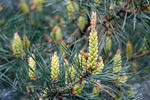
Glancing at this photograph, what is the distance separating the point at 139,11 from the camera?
2.27ft

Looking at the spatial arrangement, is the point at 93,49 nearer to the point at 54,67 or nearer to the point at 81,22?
the point at 54,67

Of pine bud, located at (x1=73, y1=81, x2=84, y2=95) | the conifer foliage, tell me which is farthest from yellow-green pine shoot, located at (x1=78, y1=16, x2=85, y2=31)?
pine bud, located at (x1=73, y1=81, x2=84, y2=95)

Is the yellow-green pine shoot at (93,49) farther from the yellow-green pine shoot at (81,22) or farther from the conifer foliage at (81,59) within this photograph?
the yellow-green pine shoot at (81,22)

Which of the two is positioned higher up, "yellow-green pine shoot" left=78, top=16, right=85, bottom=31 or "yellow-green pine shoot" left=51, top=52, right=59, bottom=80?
"yellow-green pine shoot" left=78, top=16, right=85, bottom=31

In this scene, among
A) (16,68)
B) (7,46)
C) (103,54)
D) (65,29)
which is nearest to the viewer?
(103,54)

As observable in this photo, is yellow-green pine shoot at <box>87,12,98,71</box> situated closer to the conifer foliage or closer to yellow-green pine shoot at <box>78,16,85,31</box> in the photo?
the conifer foliage

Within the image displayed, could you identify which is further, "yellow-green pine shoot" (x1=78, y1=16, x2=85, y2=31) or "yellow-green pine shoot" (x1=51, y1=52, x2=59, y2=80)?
"yellow-green pine shoot" (x1=78, y1=16, x2=85, y2=31)

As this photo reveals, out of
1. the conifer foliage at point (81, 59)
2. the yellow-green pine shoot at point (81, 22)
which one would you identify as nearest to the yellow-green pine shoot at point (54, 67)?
the conifer foliage at point (81, 59)

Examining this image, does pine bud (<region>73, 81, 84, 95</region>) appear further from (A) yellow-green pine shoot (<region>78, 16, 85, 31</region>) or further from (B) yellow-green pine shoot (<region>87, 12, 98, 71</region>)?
Result: (A) yellow-green pine shoot (<region>78, 16, 85, 31</region>)

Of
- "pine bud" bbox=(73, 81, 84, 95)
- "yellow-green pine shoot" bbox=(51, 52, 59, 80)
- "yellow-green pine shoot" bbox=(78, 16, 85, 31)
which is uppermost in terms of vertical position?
"yellow-green pine shoot" bbox=(78, 16, 85, 31)

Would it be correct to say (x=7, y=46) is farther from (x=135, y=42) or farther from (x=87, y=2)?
(x=135, y=42)

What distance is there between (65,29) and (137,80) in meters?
0.38

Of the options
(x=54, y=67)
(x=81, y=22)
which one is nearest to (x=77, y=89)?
(x=54, y=67)

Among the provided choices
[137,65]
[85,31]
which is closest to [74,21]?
[85,31]
